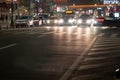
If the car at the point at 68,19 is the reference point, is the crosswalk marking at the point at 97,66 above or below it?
above

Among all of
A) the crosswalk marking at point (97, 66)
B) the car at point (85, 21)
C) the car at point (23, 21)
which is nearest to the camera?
the crosswalk marking at point (97, 66)

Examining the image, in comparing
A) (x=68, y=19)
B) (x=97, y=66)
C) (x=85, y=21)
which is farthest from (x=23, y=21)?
(x=97, y=66)

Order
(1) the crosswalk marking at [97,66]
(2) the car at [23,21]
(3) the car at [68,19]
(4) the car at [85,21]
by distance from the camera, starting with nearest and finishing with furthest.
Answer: (1) the crosswalk marking at [97,66] → (2) the car at [23,21] → (4) the car at [85,21] → (3) the car at [68,19]

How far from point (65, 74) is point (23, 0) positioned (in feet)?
249

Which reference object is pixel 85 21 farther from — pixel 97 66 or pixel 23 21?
pixel 97 66

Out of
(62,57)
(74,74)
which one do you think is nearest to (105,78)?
(74,74)

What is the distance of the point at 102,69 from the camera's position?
43.2ft

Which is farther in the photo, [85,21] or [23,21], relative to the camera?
[85,21]

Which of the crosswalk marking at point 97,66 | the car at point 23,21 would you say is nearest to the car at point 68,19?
the car at point 23,21

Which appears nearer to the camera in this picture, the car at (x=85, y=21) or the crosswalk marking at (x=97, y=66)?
the crosswalk marking at (x=97, y=66)

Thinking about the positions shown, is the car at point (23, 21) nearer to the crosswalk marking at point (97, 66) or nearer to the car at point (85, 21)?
the car at point (85, 21)

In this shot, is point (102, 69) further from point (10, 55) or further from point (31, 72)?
point (10, 55)

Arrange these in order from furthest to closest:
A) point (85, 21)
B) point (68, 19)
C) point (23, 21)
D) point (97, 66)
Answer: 1. point (68, 19)
2. point (85, 21)
3. point (23, 21)
4. point (97, 66)

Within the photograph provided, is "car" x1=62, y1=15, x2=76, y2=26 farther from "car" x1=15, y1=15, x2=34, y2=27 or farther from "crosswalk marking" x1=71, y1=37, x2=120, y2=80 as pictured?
"crosswalk marking" x1=71, y1=37, x2=120, y2=80
